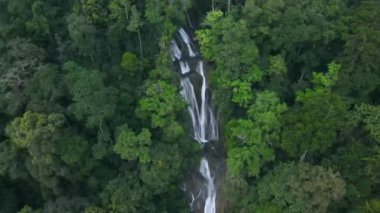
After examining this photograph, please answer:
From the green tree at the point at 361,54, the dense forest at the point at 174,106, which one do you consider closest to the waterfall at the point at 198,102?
the dense forest at the point at 174,106

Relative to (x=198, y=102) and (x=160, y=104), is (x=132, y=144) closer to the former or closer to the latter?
(x=160, y=104)

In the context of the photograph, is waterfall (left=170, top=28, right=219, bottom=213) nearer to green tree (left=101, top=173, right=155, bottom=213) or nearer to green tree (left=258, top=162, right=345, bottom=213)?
green tree (left=101, top=173, right=155, bottom=213)

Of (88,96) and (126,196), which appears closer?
(88,96)

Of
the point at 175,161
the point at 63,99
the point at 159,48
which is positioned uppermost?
the point at 159,48

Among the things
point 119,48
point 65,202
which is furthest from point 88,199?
point 119,48

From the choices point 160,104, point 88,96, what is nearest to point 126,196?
point 160,104

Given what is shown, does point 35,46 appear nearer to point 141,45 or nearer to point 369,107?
point 141,45

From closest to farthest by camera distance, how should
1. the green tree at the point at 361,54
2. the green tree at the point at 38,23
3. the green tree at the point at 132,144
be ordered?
the green tree at the point at 361,54
the green tree at the point at 132,144
the green tree at the point at 38,23

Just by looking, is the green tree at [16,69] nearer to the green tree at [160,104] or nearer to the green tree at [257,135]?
the green tree at [160,104]

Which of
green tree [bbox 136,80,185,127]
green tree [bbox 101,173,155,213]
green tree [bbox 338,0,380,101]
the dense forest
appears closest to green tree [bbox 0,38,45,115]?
the dense forest
